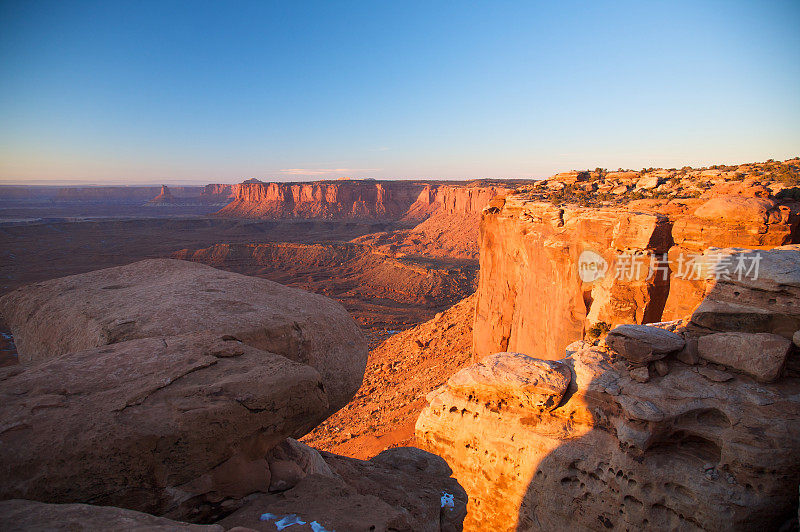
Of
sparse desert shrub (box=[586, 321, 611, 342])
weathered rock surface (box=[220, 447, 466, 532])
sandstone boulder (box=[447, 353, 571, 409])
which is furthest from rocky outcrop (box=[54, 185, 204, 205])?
weathered rock surface (box=[220, 447, 466, 532])

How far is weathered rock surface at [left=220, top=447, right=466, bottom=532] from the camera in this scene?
2.96m

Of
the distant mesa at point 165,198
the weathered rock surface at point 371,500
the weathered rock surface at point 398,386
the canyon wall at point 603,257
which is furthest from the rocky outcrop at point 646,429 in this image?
the distant mesa at point 165,198

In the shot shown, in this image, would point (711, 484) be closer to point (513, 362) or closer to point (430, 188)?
point (513, 362)

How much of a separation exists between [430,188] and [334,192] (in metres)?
26.8

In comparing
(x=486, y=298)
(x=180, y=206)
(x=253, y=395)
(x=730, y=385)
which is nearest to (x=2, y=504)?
(x=253, y=395)

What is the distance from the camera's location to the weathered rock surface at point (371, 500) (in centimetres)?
296

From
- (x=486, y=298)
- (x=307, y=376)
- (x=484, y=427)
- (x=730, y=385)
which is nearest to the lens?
(x=307, y=376)

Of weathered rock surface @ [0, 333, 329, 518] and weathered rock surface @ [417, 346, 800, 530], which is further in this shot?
weathered rock surface @ [417, 346, 800, 530]

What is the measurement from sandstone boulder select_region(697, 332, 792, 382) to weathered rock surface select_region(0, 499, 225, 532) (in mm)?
6796

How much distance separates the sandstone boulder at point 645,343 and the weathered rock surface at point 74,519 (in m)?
6.02

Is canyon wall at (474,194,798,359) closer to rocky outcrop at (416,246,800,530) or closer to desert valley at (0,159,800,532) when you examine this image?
desert valley at (0,159,800,532)

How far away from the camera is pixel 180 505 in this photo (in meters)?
2.77

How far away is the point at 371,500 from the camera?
11.1 feet

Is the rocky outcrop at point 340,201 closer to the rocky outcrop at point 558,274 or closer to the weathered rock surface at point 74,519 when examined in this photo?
the rocky outcrop at point 558,274
